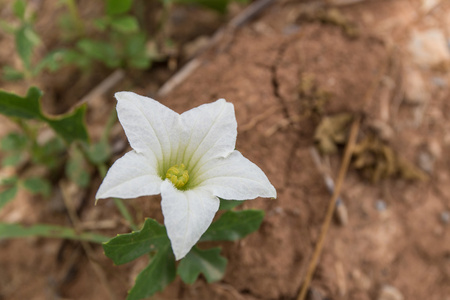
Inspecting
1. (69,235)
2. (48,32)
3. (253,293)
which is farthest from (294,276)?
(48,32)

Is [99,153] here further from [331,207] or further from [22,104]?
[331,207]

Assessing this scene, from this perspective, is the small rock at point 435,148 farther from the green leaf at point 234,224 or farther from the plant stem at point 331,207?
the green leaf at point 234,224

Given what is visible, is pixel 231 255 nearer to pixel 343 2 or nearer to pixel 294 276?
pixel 294 276

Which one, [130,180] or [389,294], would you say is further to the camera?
[389,294]

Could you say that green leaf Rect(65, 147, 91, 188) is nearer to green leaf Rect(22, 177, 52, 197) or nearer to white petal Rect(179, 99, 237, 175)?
green leaf Rect(22, 177, 52, 197)

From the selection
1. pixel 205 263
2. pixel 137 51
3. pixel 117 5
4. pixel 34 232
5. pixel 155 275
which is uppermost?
pixel 117 5

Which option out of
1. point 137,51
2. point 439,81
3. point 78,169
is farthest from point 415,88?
point 78,169

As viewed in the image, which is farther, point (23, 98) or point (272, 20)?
point (272, 20)
